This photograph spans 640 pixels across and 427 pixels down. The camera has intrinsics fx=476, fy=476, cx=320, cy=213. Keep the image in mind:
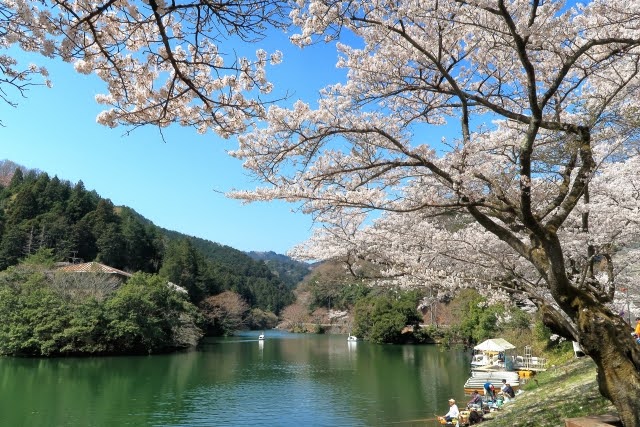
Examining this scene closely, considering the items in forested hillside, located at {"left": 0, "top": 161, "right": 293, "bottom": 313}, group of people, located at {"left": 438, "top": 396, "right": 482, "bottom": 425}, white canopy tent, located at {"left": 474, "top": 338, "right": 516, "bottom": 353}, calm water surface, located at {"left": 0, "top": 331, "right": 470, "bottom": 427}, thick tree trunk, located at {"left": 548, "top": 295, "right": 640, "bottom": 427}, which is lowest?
calm water surface, located at {"left": 0, "top": 331, "right": 470, "bottom": 427}

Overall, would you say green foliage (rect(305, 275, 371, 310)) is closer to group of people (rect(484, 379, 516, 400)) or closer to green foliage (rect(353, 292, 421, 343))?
green foliage (rect(353, 292, 421, 343))

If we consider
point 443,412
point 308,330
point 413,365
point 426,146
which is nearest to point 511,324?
point 413,365

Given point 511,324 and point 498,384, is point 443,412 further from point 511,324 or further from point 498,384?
point 511,324

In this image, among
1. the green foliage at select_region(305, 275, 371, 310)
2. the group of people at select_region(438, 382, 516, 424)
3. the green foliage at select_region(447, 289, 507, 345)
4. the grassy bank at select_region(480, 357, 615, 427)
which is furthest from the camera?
the green foliage at select_region(305, 275, 371, 310)

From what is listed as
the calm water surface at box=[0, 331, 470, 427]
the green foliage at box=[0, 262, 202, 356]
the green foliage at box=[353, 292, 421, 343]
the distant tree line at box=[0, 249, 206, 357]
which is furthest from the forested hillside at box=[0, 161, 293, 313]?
the calm water surface at box=[0, 331, 470, 427]

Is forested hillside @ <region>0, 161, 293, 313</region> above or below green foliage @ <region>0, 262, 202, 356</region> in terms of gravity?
above

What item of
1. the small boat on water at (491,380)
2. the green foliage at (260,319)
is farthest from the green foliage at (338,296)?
the small boat on water at (491,380)

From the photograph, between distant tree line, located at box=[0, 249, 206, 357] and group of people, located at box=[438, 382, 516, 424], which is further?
distant tree line, located at box=[0, 249, 206, 357]

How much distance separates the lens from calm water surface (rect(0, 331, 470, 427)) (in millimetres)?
9234

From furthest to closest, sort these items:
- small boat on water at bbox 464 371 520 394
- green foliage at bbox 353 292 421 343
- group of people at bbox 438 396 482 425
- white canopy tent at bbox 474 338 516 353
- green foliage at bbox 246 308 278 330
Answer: green foliage at bbox 246 308 278 330 < green foliage at bbox 353 292 421 343 < white canopy tent at bbox 474 338 516 353 < small boat on water at bbox 464 371 520 394 < group of people at bbox 438 396 482 425

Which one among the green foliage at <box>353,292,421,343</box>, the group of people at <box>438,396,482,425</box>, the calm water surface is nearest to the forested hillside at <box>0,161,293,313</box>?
the green foliage at <box>353,292,421,343</box>

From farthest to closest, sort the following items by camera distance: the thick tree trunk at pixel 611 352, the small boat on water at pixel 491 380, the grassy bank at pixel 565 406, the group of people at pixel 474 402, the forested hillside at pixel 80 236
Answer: the forested hillside at pixel 80 236 < the small boat on water at pixel 491 380 < the group of people at pixel 474 402 < the grassy bank at pixel 565 406 < the thick tree trunk at pixel 611 352

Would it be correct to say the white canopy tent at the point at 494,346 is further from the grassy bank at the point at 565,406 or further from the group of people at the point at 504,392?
the grassy bank at the point at 565,406

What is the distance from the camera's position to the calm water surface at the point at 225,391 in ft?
30.3
